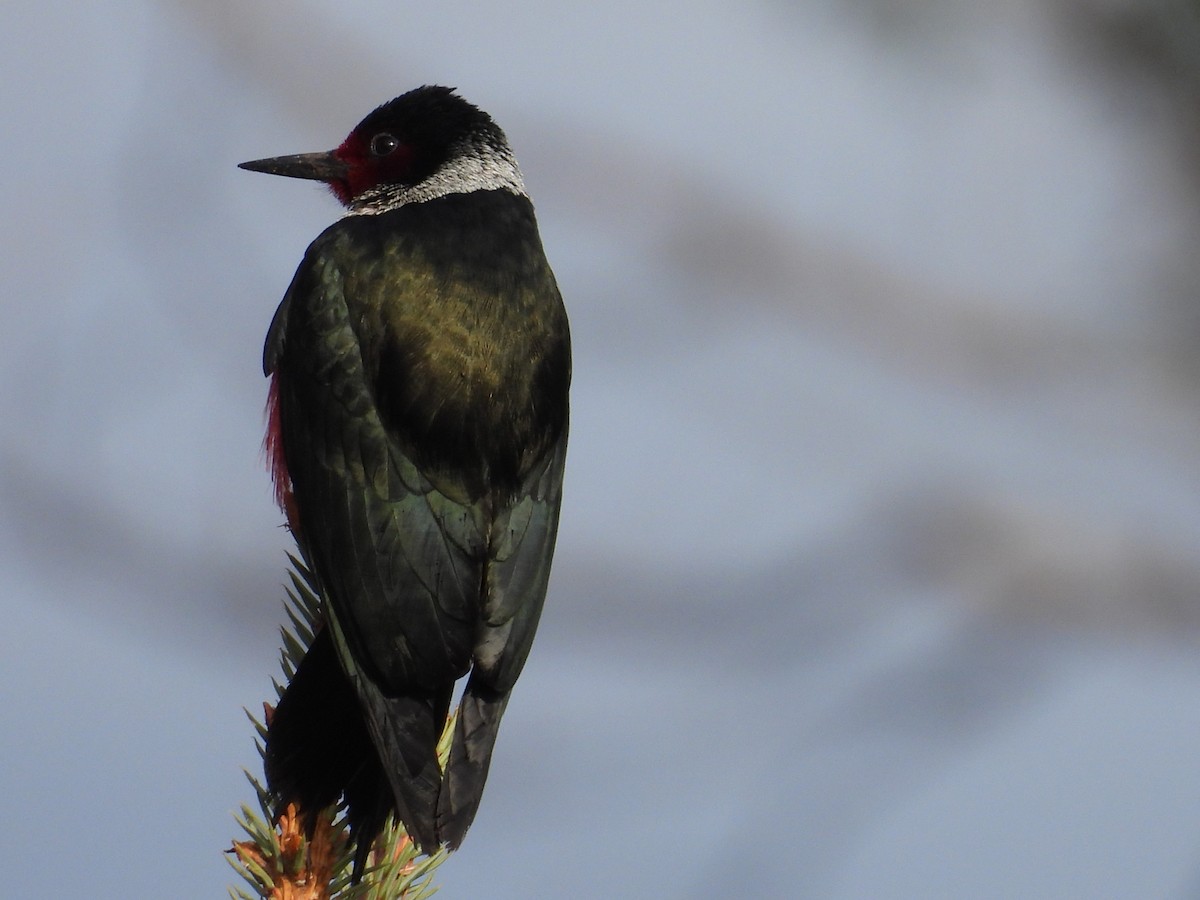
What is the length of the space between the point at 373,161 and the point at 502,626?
1.98m

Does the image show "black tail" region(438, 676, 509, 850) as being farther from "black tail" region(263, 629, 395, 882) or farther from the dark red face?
the dark red face

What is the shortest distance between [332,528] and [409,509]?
18 cm

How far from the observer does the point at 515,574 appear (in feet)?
11.3

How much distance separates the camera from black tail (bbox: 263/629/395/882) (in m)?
2.83

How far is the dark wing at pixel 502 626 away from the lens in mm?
3004

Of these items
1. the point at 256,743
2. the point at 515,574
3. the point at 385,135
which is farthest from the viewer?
the point at 385,135

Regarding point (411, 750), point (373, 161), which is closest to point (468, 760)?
point (411, 750)

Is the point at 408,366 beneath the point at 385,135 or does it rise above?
beneath

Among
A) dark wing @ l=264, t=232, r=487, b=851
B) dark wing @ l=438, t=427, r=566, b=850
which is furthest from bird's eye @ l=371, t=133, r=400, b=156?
dark wing @ l=438, t=427, r=566, b=850

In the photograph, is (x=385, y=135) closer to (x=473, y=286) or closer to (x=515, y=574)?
(x=473, y=286)

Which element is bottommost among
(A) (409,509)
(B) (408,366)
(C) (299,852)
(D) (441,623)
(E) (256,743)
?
(C) (299,852)

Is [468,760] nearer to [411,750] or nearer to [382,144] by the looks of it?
[411,750]

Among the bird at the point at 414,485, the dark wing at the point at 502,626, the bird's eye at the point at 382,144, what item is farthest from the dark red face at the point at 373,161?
the dark wing at the point at 502,626

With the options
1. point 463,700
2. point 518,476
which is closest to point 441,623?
point 463,700
